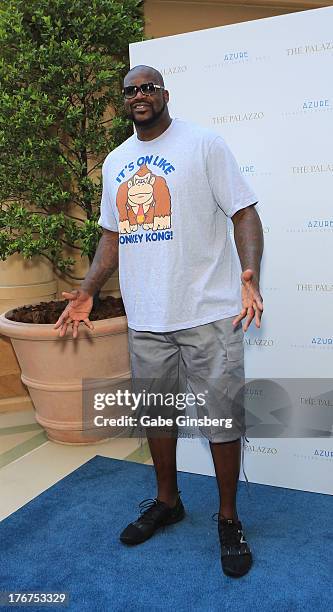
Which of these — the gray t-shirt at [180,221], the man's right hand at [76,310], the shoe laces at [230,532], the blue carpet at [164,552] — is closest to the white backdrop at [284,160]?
the blue carpet at [164,552]

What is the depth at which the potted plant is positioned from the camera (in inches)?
107

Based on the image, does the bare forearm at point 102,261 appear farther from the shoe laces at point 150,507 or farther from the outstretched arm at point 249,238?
the shoe laces at point 150,507

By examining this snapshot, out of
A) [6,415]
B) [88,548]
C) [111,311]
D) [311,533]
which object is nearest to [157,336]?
[88,548]

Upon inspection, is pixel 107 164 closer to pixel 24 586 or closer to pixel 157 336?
pixel 157 336

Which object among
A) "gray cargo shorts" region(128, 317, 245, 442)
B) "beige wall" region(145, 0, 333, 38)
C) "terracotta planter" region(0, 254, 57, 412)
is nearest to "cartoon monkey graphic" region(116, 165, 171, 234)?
"gray cargo shorts" region(128, 317, 245, 442)

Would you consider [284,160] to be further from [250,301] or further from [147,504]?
[147,504]

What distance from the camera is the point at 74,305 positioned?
6.71 feet

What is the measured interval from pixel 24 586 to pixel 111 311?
1500 millimetres

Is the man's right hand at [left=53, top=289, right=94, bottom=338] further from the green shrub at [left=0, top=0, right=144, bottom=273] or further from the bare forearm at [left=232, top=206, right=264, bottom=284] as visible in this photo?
the green shrub at [left=0, top=0, right=144, bottom=273]

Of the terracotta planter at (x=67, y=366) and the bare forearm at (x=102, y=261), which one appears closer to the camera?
the bare forearm at (x=102, y=261)

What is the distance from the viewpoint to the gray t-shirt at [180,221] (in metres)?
1.77

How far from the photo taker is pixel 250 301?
5.50 ft

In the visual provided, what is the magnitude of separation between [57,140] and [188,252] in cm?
136

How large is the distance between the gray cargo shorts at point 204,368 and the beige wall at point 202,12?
2655mm
